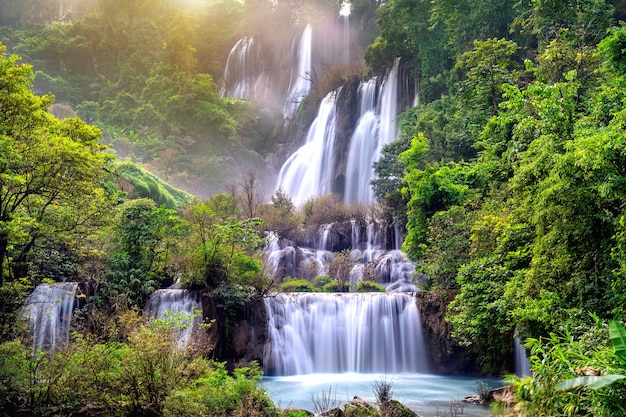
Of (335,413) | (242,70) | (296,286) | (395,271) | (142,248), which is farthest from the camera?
(242,70)

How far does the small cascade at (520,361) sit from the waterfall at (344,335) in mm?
3631

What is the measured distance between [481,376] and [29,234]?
15312 millimetres

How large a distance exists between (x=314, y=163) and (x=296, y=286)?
17.4 m

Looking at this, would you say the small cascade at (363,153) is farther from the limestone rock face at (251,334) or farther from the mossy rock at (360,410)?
the mossy rock at (360,410)

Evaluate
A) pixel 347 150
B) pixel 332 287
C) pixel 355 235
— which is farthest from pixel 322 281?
pixel 347 150

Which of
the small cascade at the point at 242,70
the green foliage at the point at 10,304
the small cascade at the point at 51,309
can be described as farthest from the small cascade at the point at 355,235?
the small cascade at the point at 242,70

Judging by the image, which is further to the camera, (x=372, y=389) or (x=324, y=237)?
(x=324, y=237)

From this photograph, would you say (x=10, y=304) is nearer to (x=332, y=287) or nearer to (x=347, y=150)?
(x=332, y=287)

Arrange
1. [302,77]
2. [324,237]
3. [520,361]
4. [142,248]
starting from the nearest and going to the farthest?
[520,361] → [142,248] → [324,237] → [302,77]

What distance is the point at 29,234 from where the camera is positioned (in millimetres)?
12375

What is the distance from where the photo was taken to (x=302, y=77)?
5172 centimetres

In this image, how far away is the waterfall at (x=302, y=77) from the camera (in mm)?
51031

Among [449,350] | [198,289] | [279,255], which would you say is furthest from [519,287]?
[279,255]

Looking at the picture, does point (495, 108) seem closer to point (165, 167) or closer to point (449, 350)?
point (449, 350)
